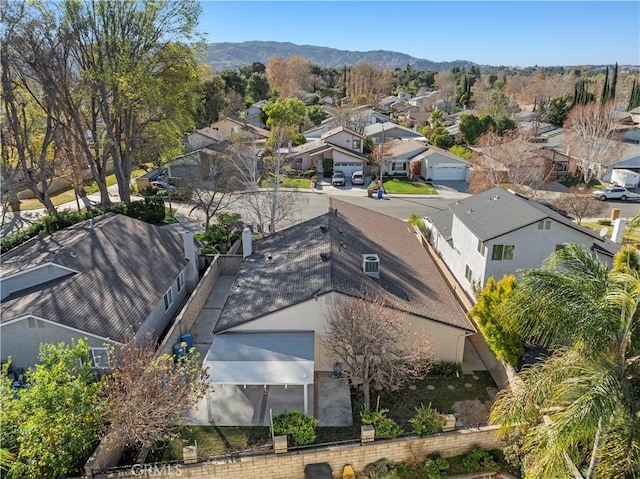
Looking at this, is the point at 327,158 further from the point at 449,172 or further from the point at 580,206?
the point at 580,206

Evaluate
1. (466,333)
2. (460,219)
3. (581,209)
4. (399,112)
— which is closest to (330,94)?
(399,112)

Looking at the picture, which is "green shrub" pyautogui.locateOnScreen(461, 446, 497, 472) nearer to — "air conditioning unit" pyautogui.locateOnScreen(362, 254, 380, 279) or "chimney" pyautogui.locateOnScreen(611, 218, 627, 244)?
"air conditioning unit" pyautogui.locateOnScreen(362, 254, 380, 279)

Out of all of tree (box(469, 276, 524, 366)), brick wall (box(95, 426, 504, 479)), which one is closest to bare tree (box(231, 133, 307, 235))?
tree (box(469, 276, 524, 366))

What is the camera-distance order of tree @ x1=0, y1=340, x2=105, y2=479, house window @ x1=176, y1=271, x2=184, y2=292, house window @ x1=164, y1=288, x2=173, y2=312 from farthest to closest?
house window @ x1=176, y1=271, x2=184, y2=292
house window @ x1=164, y1=288, x2=173, y2=312
tree @ x1=0, y1=340, x2=105, y2=479

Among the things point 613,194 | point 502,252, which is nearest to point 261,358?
point 502,252

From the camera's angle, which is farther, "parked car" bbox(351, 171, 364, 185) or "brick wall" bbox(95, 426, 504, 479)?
"parked car" bbox(351, 171, 364, 185)
